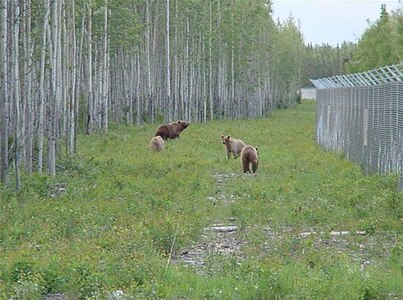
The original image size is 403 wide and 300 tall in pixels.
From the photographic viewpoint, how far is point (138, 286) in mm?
8109

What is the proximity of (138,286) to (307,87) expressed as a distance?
14145 cm

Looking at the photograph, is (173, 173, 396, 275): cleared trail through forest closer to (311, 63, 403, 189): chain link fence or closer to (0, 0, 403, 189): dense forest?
(311, 63, 403, 189): chain link fence

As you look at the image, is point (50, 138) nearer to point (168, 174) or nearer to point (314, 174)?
point (168, 174)

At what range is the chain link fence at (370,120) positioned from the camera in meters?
16.8

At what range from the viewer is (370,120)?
66.9 feet

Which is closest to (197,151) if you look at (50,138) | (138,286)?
(50,138)

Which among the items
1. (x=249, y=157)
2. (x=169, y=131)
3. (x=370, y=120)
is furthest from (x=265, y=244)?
(x=169, y=131)

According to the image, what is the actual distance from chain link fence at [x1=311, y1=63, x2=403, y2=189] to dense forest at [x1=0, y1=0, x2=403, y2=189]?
25.2 feet

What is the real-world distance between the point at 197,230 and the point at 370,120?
32.6ft

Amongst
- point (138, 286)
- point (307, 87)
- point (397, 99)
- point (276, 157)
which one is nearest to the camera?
point (138, 286)

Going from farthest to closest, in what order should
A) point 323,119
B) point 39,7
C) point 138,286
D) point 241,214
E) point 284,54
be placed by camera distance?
point 284,54, point 323,119, point 39,7, point 241,214, point 138,286

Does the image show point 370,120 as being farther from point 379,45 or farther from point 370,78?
point 379,45

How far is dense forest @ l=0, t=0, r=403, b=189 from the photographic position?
745 inches

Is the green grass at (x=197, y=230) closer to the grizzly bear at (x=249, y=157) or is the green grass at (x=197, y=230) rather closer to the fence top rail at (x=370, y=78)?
the grizzly bear at (x=249, y=157)
